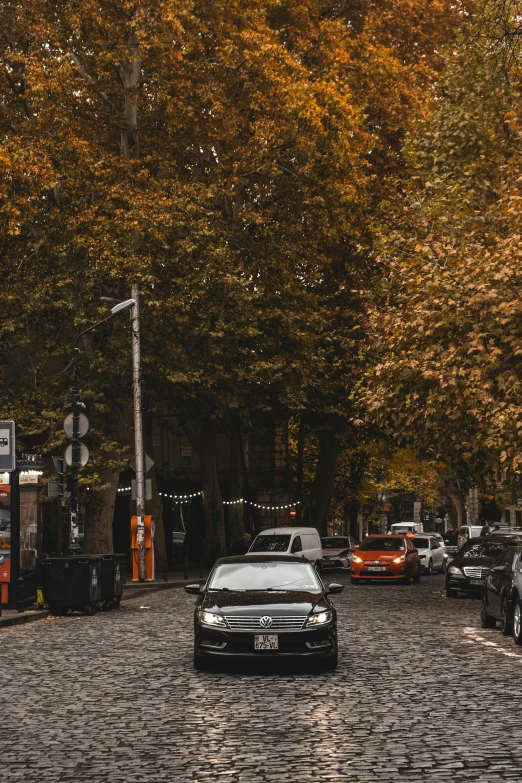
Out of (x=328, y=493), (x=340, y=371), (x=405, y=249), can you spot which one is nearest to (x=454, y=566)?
(x=405, y=249)

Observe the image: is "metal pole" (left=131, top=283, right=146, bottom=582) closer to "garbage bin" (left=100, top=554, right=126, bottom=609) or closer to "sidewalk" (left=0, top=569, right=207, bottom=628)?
"sidewalk" (left=0, top=569, right=207, bottom=628)

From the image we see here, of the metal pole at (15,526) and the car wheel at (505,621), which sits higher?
the metal pole at (15,526)

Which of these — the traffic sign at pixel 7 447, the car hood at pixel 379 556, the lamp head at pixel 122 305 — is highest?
the lamp head at pixel 122 305

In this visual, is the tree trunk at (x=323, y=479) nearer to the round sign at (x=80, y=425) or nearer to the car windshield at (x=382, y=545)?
the car windshield at (x=382, y=545)

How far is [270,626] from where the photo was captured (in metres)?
14.8

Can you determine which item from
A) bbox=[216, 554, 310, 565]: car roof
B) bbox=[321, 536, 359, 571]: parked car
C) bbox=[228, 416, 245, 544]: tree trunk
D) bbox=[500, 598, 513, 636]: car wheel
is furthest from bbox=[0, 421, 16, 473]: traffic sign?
bbox=[321, 536, 359, 571]: parked car

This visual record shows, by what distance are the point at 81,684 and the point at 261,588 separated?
104 inches

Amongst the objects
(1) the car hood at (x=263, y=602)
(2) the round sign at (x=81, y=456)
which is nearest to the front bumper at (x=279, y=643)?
(1) the car hood at (x=263, y=602)

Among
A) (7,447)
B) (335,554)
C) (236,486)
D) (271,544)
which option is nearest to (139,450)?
(271,544)

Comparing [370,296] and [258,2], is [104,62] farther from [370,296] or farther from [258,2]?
[370,296]

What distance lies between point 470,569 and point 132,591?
9.16 meters

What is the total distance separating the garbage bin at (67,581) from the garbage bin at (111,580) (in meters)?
0.89

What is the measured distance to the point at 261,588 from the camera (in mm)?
15875

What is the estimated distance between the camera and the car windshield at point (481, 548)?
32438 millimetres
